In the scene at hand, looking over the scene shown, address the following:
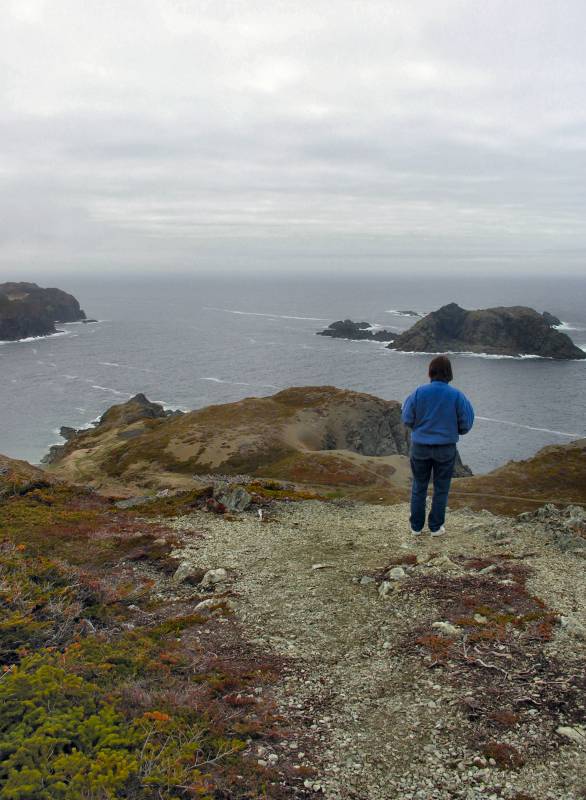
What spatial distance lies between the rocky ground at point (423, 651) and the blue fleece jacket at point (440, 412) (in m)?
2.76

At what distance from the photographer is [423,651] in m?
8.08

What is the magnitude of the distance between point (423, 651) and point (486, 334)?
169541mm

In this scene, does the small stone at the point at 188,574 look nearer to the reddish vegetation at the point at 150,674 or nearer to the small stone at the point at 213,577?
the small stone at the point at 213,577

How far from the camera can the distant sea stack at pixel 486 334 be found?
157000 millimetres

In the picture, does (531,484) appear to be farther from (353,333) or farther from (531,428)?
(353,333)

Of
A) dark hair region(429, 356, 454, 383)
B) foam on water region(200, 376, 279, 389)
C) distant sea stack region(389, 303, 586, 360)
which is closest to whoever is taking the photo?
dark hair region(429, 356, 454, 383)

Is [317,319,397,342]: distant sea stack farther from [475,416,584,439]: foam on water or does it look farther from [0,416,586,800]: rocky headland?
[0,416,586,800]: rocky headland

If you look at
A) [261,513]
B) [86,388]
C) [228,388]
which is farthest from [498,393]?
[261,513]

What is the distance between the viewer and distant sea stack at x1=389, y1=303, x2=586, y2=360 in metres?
157

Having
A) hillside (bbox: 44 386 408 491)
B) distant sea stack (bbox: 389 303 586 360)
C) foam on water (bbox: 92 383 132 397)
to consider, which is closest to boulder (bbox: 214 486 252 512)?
hillside (bbox: 44 386 408 491)

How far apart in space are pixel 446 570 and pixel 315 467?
40210mm

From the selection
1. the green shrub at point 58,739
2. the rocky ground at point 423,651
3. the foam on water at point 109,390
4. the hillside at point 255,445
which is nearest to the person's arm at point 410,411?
the rocky ground at point 423,651

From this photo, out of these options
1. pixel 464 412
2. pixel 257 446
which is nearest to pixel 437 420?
pixel 464 412

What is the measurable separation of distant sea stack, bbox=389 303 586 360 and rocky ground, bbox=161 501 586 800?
150662 mm
